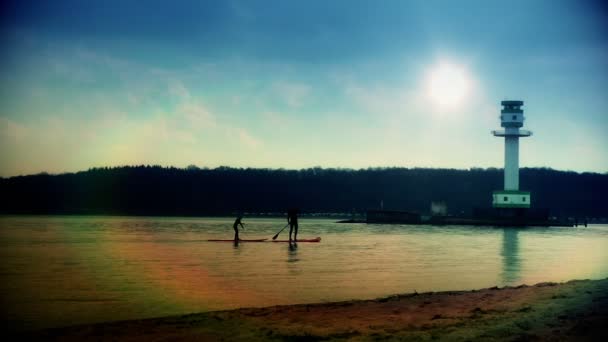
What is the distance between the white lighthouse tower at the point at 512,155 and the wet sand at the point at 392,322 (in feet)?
251

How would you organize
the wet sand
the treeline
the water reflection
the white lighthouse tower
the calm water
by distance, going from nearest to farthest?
1. the wet sand
2. the calm water
3. the water reflection
4. the white lighthouse tower
5. the treeline

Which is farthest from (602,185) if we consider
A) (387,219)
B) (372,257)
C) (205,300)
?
(205,300)

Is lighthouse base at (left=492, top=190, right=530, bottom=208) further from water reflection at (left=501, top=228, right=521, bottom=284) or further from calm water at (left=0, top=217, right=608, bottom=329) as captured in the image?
calm water at (left=0, top=217, right=608, bottom=329)

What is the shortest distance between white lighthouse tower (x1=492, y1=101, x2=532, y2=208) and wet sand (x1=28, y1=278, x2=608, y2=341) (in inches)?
3018

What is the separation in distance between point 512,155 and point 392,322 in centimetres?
8147

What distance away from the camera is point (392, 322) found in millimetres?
12102

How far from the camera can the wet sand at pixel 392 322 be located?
1065cm

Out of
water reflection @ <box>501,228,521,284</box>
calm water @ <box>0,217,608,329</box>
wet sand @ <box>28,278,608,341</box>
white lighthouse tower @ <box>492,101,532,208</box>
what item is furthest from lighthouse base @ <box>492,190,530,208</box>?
wet sand @ <box>28,278,608,341</box>

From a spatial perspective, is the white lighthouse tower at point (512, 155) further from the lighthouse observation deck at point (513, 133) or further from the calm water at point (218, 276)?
the calm water at point (218, 276)

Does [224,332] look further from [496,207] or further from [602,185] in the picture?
[602,185]

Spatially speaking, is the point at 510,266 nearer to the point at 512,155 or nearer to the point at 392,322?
the point at 392,322

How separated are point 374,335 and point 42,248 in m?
25.6

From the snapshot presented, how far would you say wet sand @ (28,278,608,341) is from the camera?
10.6m

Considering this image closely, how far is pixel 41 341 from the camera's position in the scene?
35.3ft
